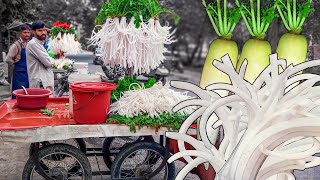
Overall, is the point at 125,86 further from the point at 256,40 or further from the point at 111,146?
the point at 256,40

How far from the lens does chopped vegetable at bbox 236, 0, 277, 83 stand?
9.20 feet

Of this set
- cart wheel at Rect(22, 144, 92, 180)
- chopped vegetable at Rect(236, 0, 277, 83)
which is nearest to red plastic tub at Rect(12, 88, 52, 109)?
cart wheel at Rect(22, 144, 92, 180)

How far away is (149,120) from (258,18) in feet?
4.63

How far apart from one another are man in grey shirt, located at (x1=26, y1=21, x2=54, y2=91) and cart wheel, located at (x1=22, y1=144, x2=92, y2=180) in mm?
1549

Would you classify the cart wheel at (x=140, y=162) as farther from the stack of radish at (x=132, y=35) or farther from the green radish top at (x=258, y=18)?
the green radish top at (x=258, y=18)

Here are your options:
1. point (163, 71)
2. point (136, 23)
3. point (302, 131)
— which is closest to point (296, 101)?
point (302, 131)

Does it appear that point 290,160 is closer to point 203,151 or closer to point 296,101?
point 296,101

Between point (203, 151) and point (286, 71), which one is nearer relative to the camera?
point (286, 71)

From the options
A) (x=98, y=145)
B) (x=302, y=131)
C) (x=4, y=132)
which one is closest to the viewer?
(x=302, y=131)

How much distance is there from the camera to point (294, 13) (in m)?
2.84

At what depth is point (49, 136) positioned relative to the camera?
3.43 metres

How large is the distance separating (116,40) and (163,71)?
629 cm

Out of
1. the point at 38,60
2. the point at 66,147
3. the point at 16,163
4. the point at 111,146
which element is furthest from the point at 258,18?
the point at 16,163

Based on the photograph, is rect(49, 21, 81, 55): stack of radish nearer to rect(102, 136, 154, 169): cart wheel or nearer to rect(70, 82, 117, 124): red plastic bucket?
rect(102, 136, 154, 169): cart wheel
